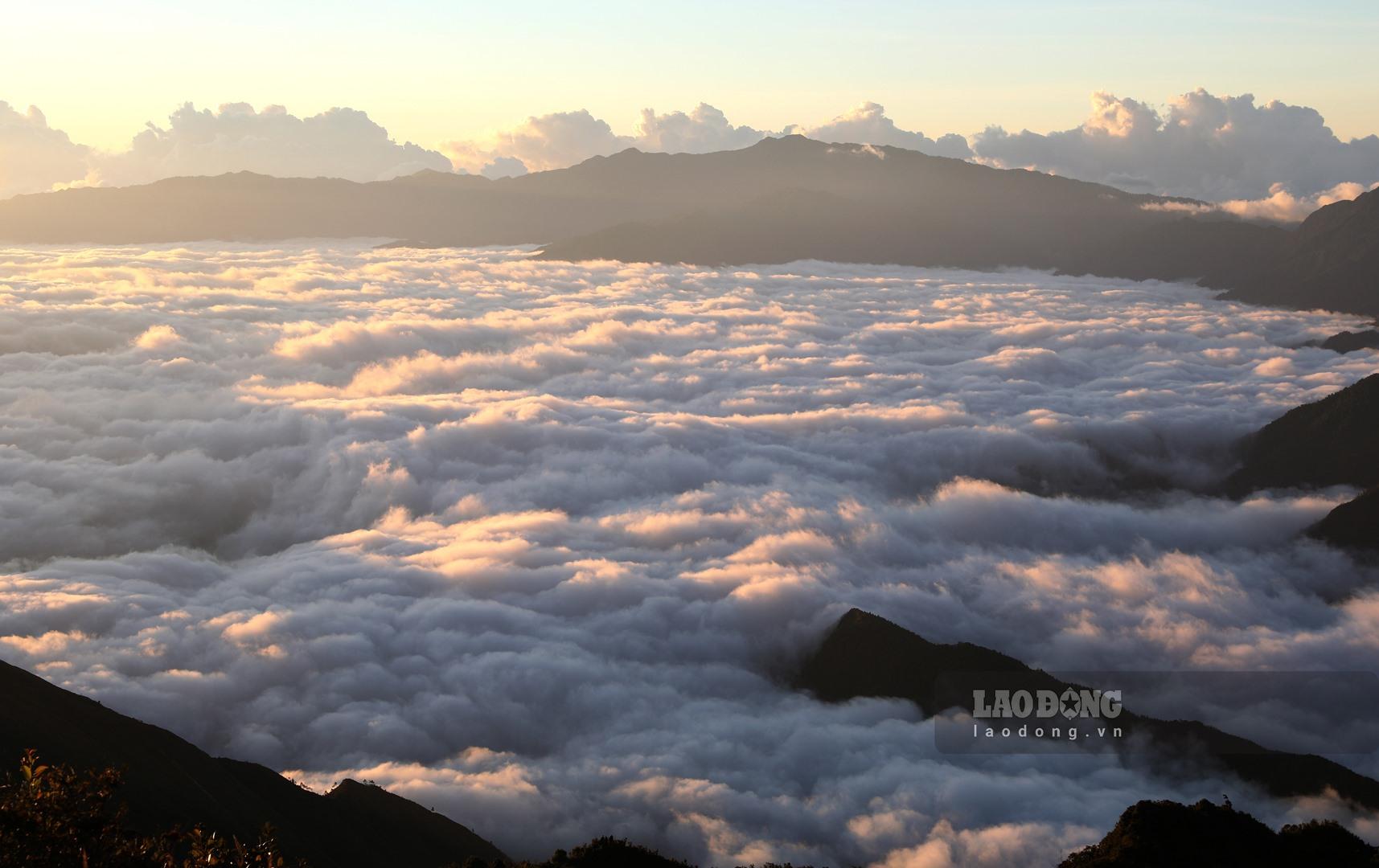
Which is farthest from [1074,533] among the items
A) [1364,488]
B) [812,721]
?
[812,721]

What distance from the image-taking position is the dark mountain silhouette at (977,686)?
9088 centimetres

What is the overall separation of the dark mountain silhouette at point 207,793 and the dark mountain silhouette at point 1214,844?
135 ft

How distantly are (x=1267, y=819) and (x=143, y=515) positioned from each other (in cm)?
17517

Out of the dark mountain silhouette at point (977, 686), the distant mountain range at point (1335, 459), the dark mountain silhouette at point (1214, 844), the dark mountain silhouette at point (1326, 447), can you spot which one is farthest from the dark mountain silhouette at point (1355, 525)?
the dark mountain silhouette at point (1214, 844)

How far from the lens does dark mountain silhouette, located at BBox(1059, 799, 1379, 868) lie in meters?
48.1

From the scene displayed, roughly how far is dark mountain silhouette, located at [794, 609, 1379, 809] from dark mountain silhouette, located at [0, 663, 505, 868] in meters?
47.9

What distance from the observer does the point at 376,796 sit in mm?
76812

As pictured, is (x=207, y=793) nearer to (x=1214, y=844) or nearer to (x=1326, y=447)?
(x=1214, y=844)

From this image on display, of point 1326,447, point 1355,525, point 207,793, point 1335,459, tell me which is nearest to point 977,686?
point 207,793

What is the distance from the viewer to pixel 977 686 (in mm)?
110188

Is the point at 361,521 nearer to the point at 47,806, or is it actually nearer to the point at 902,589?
the point at 902,589

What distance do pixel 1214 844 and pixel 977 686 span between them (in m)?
62.1

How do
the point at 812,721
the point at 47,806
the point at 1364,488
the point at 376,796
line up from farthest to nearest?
the point at 1364,488
the point at 812,721
the point at 376,796
the point at 47,806

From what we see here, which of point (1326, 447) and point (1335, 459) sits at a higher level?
point (1326, 447)
